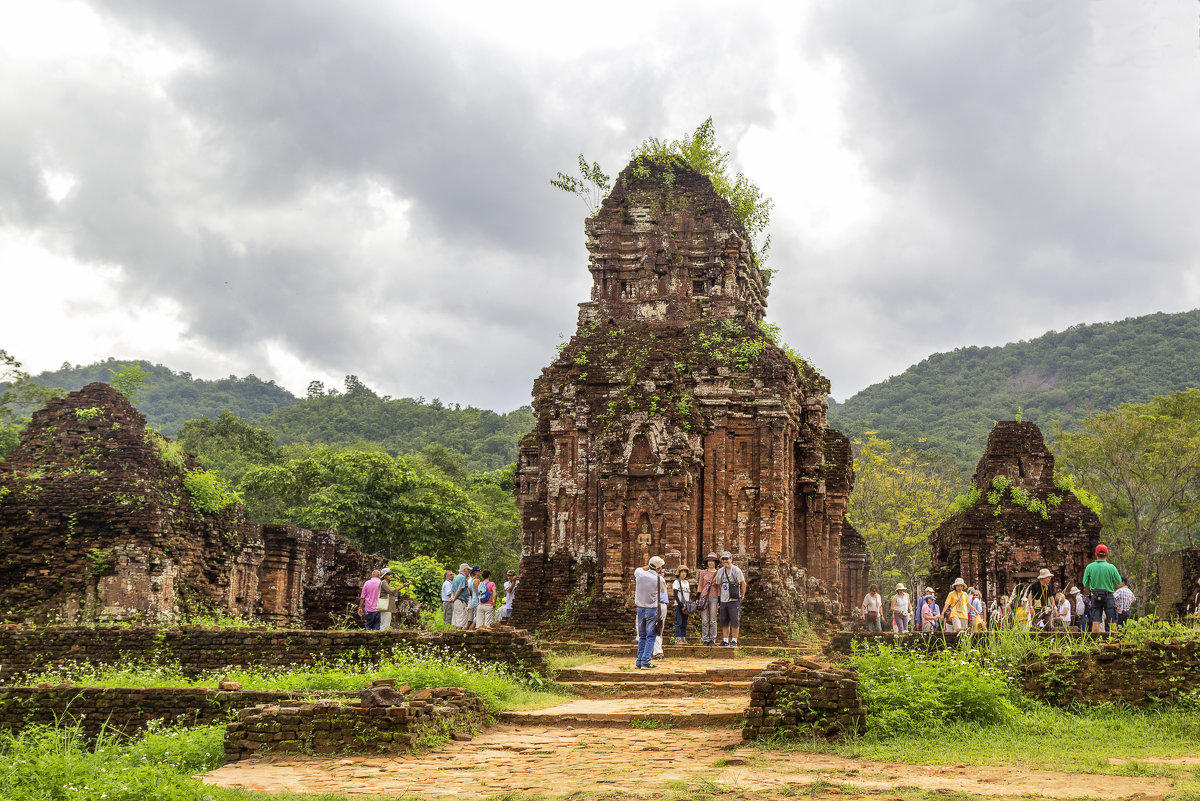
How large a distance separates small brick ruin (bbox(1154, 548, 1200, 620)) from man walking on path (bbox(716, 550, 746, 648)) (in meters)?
10.7

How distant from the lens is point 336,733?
9.77m

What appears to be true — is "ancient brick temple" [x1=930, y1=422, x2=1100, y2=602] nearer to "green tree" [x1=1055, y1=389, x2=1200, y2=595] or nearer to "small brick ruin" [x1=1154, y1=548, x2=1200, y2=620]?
"small brick ruin" [x1=1154, y1=548, x2=1200, y2=620]

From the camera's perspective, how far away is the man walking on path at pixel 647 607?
46.0 ft

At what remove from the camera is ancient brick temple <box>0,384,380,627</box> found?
17.5 metres

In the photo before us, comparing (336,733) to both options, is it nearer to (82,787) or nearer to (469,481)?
(82,787)

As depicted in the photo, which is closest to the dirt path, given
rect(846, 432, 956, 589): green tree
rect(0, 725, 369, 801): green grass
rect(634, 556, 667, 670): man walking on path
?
rect(0, 725, 369, 801): green grass

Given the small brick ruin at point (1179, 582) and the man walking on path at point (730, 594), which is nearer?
the man walking on path at point (730, 594)

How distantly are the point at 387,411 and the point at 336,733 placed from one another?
63.7m

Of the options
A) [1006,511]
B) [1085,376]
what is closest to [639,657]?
[1006,511]

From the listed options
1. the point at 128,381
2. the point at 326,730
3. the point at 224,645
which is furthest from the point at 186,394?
the point at 326,730

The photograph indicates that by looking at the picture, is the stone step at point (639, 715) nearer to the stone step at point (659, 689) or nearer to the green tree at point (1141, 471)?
the stone step at point (659, 689)

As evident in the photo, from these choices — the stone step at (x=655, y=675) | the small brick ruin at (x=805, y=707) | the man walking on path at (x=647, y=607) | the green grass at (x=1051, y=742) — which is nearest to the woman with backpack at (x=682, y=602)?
the man walking on path at (x=647, y=607)

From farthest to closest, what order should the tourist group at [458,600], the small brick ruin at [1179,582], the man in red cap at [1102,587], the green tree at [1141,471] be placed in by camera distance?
the green tree at [1141,471] < the small brick ruin at [1179,582] < the tourist group at [458,600] < the man in red cap at [1102,587]

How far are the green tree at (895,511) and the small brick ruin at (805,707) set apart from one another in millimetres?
33474
